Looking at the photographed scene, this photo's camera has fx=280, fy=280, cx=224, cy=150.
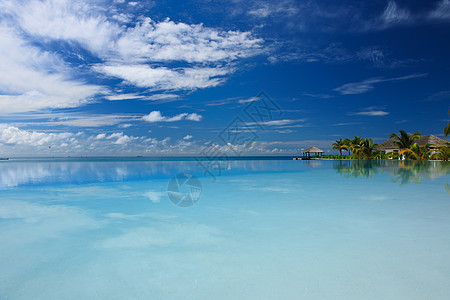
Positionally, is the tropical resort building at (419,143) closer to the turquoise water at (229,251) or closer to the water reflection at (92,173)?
the water reflection at (92,173)

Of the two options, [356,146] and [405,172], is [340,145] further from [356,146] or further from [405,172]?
[405,172]

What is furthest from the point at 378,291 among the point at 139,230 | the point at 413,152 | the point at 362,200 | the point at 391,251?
the point at 413,152

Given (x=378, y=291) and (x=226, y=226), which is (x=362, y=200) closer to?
(x=226, y=226)

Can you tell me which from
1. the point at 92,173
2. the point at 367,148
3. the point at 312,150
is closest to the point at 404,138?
the point at 367,148

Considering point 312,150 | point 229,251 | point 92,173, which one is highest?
point 312,150

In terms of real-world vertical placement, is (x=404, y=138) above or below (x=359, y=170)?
above

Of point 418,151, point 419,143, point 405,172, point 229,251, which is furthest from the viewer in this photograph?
point 419,143

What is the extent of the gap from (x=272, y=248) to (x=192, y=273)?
1135 millimetres

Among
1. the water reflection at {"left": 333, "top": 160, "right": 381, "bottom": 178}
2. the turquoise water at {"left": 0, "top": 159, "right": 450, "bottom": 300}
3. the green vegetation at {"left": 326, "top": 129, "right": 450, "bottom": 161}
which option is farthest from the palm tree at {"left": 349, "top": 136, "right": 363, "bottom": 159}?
the turquoise water at {"left": 0, "top": 159, "right": 450, "bottom": 300}

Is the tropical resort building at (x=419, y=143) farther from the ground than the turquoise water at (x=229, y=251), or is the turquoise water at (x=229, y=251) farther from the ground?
the tropical resort building at (x=419, y=143)

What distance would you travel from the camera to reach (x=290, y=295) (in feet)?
7.71

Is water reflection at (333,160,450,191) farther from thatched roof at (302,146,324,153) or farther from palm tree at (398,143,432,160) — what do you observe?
thatched roof at (302,146,324,153)

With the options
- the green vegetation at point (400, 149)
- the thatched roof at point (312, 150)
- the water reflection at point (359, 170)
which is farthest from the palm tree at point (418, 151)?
the thatched roof at point (312, 150)

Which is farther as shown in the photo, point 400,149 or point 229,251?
point 400,149
